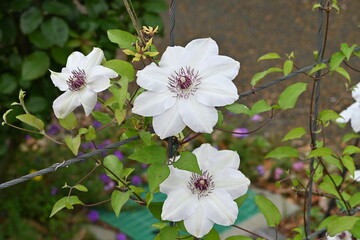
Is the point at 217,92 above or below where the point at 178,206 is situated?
above

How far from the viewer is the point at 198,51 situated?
87 cm

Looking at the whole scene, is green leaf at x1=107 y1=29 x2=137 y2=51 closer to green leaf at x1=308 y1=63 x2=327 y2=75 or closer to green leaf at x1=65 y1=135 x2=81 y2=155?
green leaf at x1=65 y1=135 x2=81 y2=155

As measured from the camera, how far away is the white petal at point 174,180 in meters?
0.92

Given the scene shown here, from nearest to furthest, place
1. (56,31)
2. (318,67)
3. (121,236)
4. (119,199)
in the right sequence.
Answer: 1. (119,199)
2. (318,67)
3. (56,31)
4. (121,236)

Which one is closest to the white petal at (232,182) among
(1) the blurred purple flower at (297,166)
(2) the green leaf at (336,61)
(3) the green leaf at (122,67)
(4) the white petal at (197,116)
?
(4) the white petal at (197,116)

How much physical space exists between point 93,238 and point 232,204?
4.97 ft

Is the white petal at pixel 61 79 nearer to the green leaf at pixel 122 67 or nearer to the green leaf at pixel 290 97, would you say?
the green leaf at pixel 122 67

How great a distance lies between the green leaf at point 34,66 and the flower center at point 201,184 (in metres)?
1.12

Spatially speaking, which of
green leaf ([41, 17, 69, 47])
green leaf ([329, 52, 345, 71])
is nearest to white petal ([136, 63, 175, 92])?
green leaf ([329, 52, 345, 71])

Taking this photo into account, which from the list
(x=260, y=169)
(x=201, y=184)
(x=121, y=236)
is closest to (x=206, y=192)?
(x=201, y=184)

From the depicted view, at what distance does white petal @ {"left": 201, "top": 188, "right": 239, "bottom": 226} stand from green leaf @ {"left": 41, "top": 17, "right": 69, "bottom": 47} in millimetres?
1089

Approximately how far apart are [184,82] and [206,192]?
0.20 m

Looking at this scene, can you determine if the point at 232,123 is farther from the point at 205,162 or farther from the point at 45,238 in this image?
the point at 205,162

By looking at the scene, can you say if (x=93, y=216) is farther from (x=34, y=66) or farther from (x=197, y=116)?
(x=197, y=116)
